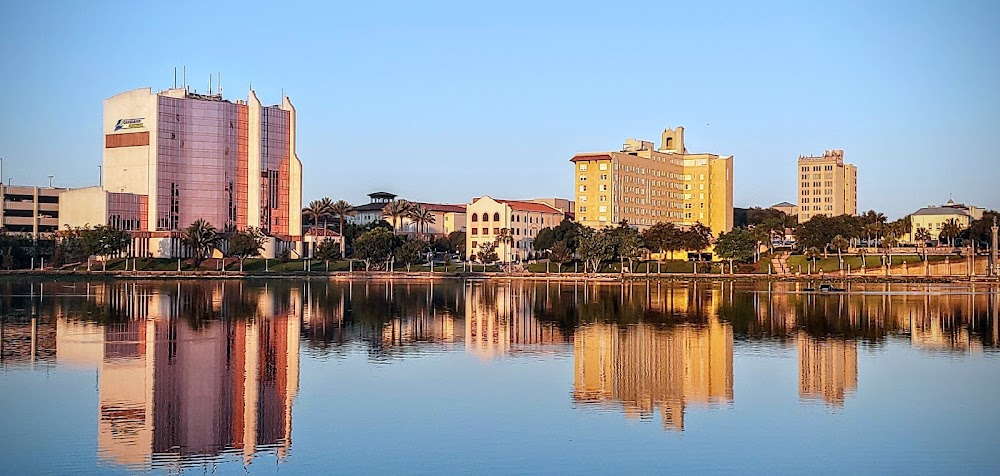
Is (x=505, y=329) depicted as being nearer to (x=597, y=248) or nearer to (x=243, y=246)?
(x=597, y=248)

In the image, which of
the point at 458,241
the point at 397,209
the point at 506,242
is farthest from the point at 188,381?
the point at 458,241

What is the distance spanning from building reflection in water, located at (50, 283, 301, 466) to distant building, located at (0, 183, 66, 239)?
116 metres

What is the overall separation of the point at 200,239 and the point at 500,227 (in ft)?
153

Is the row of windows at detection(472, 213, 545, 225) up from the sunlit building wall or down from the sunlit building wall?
up

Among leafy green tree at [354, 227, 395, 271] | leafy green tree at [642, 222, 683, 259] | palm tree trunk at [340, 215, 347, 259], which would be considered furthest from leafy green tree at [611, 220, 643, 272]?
palm tree trunk at [340, 215, 347, 259]

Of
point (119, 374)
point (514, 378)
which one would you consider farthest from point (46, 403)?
point (514, 378)

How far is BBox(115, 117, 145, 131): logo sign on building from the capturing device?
16275 cm

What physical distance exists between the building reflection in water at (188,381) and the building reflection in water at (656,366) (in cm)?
944

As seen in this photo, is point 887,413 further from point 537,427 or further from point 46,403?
point 46,403

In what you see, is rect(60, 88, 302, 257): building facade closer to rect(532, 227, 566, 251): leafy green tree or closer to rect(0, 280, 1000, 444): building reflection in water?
rect(532, 227, 566, 251): leafy green tree

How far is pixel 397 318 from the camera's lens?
Answer: 2458 inches

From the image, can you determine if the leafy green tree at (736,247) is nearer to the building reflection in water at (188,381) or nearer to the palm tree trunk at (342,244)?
the palm tree trunk at (342,244)

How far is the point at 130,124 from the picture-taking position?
Answer: 6452 inches

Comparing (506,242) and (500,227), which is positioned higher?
(500,227)
